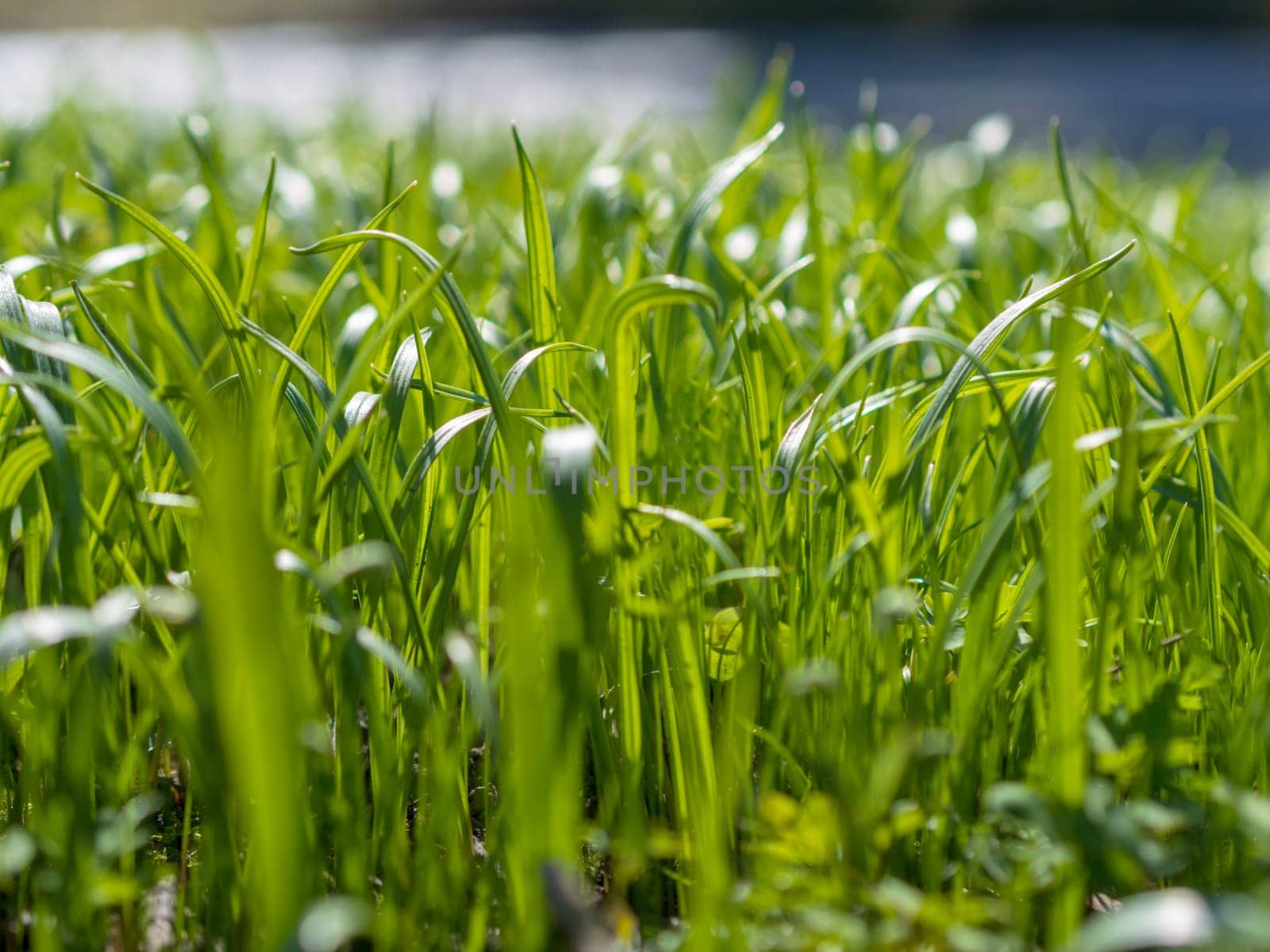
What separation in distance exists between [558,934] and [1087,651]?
508 mm

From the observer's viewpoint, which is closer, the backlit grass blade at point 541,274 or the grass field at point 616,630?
the grass field at point 616,630

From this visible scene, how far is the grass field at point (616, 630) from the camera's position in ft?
2.09

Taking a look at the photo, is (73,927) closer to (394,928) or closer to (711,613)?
(394,928)

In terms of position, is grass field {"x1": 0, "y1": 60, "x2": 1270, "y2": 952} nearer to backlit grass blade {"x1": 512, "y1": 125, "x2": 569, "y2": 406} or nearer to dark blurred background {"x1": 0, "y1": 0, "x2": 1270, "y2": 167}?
backlit grass blade {"x1": 512, "y1": 125, "x2": 569, "y2": 406}

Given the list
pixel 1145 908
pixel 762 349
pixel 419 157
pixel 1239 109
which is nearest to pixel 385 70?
pixel 1239 109

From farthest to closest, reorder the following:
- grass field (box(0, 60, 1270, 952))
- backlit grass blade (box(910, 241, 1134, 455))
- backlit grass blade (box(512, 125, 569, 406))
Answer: backlit grass blade (box(512, 125, 569, 406))
backlit grass blade (box(910, 241, 1134, 455))
grass field (box(0, 60, 1270, 952))

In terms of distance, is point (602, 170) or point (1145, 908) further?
point (602, 170)

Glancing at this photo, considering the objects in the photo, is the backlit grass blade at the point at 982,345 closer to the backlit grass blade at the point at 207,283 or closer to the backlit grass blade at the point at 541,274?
the backlit grass blade at the point at 541,274

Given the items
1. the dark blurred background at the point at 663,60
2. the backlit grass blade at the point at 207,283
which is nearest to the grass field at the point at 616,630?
the backlit grass blade at the point at 207,283

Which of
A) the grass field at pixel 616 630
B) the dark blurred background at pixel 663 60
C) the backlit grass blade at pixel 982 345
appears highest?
the dark blurred background at pixel 663 60

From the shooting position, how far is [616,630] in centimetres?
92

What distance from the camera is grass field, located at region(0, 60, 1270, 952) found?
25.1 inches

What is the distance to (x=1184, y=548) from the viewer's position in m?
1.03

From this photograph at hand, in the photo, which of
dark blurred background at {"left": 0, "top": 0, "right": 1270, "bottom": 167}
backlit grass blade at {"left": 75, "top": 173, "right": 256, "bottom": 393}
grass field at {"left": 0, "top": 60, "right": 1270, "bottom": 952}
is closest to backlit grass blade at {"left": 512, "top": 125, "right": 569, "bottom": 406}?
grass field at {"left": 0, "top": 60, "right": 1270, "bottom": 952}
